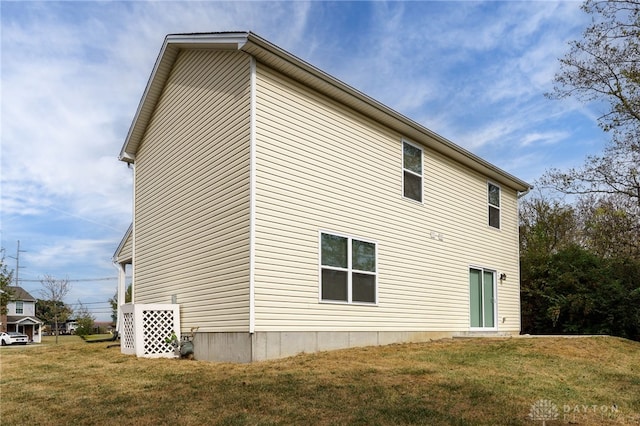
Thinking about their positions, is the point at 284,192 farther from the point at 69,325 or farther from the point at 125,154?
the point at 69,325

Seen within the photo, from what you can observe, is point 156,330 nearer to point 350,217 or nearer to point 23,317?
point 350,217

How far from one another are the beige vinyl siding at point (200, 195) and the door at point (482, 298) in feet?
26.3

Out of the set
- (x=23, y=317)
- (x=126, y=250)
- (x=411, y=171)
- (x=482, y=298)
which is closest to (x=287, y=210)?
(x=411, y=171)

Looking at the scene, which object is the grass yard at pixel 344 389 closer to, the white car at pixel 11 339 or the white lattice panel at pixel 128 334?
the white lattice panel at pixel 128 334

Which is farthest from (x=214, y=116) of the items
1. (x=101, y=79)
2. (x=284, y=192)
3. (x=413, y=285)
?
(x=413, y=285)

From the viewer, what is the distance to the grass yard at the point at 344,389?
550 cm

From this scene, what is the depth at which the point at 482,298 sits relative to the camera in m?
15.5

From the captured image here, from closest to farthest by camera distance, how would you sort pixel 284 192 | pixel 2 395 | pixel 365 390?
pixel 365 390 → pixel 2 395 → pixel 284 192

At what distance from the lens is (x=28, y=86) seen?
1288cm

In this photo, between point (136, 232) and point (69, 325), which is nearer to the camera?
point (136, 232)

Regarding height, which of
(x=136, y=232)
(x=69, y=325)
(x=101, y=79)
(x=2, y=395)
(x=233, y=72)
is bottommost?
(x=69, y=325)

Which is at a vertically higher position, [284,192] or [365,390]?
[284,192]

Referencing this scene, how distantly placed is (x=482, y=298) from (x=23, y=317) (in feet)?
180

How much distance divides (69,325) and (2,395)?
68098 millimetres
